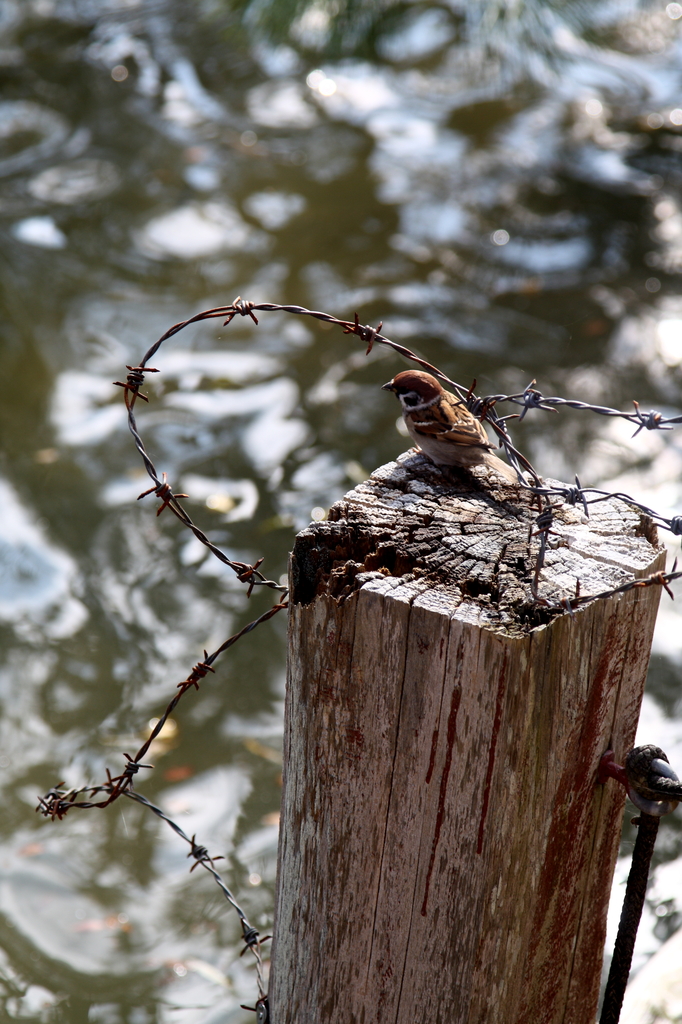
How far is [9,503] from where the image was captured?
17.2 feet

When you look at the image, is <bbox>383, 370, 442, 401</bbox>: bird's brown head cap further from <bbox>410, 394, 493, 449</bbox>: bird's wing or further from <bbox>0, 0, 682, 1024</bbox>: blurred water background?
<bbox>0, 0, 682, 1024</bbox>: blurred water background

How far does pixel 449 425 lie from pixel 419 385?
15.1 inches

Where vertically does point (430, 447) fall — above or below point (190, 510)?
below

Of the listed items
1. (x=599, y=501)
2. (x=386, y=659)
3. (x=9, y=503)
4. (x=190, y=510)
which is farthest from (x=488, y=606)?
(x=9, y=503)

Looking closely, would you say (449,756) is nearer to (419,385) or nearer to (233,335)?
(419,385)

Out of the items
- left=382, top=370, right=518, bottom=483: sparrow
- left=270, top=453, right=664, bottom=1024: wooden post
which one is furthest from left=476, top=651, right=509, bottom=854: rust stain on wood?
left=382, top=370, right=518, bottom=483: sparrow

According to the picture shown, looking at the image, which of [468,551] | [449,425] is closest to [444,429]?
[449,425]

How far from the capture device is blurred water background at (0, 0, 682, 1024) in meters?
3.56

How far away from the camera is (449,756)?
147 centimetres

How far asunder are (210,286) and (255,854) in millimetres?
4515

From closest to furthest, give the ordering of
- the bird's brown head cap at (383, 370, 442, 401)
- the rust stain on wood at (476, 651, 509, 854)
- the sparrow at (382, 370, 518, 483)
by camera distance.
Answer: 1. the rust stain on wood at (476, 651, 509, 854)
2. the sparrow at (382, 370, 518, 483)
3. the bird's brown head cap at (383, 370, 442, 401)

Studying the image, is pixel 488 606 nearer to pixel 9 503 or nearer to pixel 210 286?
pixel 9 503

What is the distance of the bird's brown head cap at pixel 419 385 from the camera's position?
2.49m

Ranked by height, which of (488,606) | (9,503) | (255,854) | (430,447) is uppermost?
(9,503)
